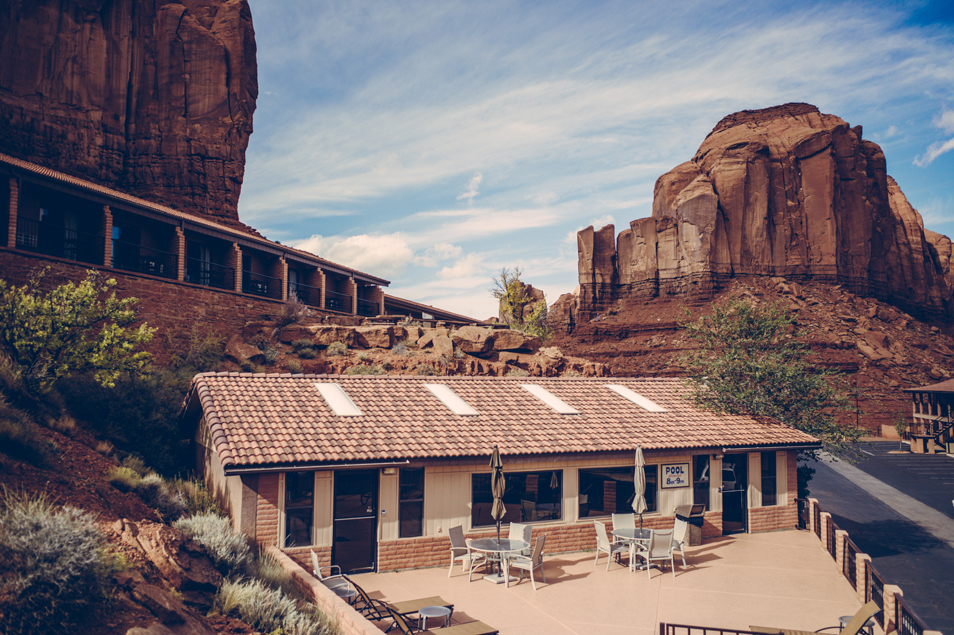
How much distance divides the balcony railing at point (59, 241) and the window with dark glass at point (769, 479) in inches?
963

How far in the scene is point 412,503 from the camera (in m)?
12.2

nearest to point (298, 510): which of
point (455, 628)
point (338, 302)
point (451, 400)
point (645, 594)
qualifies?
point (455, 628)

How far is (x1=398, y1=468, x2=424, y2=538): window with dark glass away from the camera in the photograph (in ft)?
39.5

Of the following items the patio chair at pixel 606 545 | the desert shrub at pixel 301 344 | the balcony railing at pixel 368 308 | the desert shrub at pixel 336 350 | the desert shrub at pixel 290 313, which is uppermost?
the balcony railing at pixel 368 308

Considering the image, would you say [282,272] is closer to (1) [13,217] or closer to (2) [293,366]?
(2) [293,366]

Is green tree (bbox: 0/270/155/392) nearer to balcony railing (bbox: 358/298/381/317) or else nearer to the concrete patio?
the concrete patio

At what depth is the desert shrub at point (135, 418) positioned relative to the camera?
49.9 feet

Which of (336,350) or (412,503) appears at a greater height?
(336,350)

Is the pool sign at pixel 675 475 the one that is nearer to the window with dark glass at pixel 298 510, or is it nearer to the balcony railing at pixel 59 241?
the window with dark glass at pixel 298 510

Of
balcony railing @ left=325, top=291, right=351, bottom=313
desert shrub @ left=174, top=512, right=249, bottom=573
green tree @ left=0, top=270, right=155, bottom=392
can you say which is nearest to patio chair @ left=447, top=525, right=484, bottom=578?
desert shrub @ left=174, top=512, right=249, bottom=573

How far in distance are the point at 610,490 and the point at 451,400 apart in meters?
4.66

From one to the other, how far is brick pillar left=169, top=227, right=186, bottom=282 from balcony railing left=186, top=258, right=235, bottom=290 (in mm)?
1936

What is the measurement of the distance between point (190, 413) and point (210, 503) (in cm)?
403

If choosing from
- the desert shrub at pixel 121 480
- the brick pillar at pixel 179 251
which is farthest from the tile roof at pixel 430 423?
the brick pillar at pixel 179 251
